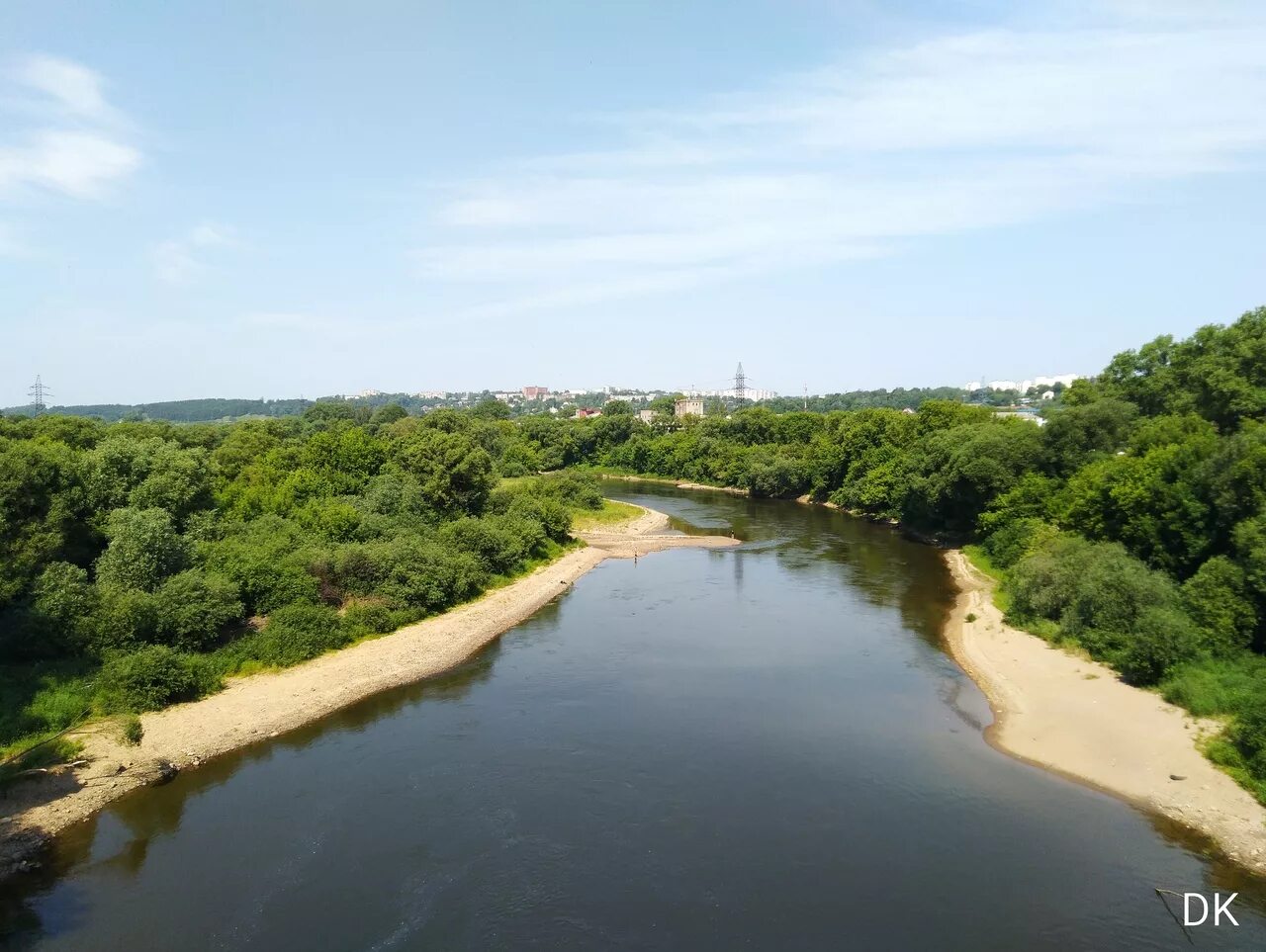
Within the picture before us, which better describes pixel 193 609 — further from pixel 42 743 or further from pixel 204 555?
pixel 42 743

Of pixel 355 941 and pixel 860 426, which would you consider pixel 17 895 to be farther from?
pixel 860 426

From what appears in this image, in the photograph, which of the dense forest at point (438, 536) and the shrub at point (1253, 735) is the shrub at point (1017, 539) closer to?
the dense forest at point (438, 536)

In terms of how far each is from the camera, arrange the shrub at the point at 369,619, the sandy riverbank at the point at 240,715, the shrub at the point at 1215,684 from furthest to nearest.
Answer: the shrub at the point at 369,619 → the shrub at the point at 1215,684 → the sandy riverbank at the point at 240,715

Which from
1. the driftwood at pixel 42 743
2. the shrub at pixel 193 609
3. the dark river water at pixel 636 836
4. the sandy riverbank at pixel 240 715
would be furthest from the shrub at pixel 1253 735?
the driftwood at pixel 42 743

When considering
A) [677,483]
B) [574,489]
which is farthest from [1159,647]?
[677,483]

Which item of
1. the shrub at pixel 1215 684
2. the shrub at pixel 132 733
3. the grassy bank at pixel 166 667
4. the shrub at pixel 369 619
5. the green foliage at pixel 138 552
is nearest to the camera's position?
the grassy bank at pixel 166 667

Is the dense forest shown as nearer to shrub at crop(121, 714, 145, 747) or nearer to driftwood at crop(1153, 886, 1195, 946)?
shrub at crop(121, 714, 145, 747)
